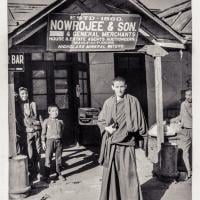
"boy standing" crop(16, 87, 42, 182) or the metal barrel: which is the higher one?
"boy standing" crop(16, 87, 42, 182)

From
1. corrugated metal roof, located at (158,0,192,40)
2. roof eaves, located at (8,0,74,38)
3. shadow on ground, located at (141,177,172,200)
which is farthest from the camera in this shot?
corrugated metal roof, located at (158,0,192,40)

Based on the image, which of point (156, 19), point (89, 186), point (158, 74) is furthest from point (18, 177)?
point (156, 19)

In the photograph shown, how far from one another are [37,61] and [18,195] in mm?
4439

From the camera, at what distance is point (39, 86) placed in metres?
9.30

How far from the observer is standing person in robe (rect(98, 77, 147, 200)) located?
16.0ft

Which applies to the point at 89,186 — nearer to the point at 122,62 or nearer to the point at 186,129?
the point at 186,129

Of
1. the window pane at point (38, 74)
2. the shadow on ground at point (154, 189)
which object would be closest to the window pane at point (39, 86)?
the window pane at point (38, 74)

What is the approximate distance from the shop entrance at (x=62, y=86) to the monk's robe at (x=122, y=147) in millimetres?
4575

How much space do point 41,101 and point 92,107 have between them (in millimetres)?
1415

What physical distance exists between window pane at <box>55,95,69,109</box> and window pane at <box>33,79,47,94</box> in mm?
402

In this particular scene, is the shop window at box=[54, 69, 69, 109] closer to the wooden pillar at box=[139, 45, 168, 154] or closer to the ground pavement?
the ground pavement

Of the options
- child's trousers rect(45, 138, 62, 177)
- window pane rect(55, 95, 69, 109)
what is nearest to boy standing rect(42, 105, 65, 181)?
child's trousers rect(45, 138, 62, 177)

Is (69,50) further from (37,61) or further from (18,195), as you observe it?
(37,61)

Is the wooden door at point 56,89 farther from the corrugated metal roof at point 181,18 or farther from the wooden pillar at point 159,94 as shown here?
the wooden pillar at point 159,94
